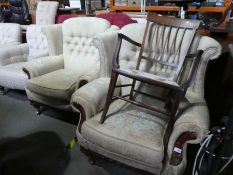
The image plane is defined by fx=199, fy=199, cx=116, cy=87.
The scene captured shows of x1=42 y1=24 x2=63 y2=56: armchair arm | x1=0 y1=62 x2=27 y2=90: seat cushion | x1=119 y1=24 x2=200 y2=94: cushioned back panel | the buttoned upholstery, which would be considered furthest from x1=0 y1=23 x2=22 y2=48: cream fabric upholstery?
x1=119 y1=24 x2=200 y2=94: cushioned back panel

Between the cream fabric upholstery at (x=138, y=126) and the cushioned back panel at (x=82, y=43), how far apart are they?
582 millimetres

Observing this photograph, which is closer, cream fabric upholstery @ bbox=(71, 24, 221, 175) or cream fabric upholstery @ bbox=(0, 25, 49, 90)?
cream fabric upholstery @ bbox=(71, 24, 221, 175)

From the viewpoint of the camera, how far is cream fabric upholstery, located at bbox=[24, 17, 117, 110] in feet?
6.04

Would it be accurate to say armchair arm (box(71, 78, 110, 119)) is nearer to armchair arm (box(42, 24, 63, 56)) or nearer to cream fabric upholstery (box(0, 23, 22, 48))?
armchair arm (box(42, 24, 63, 56))

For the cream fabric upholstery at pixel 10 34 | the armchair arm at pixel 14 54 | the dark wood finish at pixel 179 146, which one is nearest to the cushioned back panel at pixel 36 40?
the armchair arm at pixel 14 54

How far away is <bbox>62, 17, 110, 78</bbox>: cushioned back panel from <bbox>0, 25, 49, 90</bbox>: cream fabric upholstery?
1.35 ft

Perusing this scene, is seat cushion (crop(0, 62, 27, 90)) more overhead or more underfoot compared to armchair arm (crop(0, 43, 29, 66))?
more underfoot

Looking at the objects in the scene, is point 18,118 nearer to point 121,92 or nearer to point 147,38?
point 121,92

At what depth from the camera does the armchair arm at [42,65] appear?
2.03m

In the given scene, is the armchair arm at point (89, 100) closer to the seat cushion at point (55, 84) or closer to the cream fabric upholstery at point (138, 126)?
the cream fabric upholstery at point (138, 126)

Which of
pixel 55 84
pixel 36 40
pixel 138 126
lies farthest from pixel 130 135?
pixel 36 40

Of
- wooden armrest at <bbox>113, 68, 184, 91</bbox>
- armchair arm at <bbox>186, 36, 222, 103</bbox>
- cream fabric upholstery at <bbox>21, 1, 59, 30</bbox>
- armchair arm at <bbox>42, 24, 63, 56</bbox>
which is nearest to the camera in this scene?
wooden armrest at <bbox>113, 68, 184, 91</bbox>

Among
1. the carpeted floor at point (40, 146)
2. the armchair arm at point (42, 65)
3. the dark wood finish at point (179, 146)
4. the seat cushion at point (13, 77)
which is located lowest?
the carpeted floor at point (40, 146)

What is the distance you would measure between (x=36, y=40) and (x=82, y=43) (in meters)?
0.87
